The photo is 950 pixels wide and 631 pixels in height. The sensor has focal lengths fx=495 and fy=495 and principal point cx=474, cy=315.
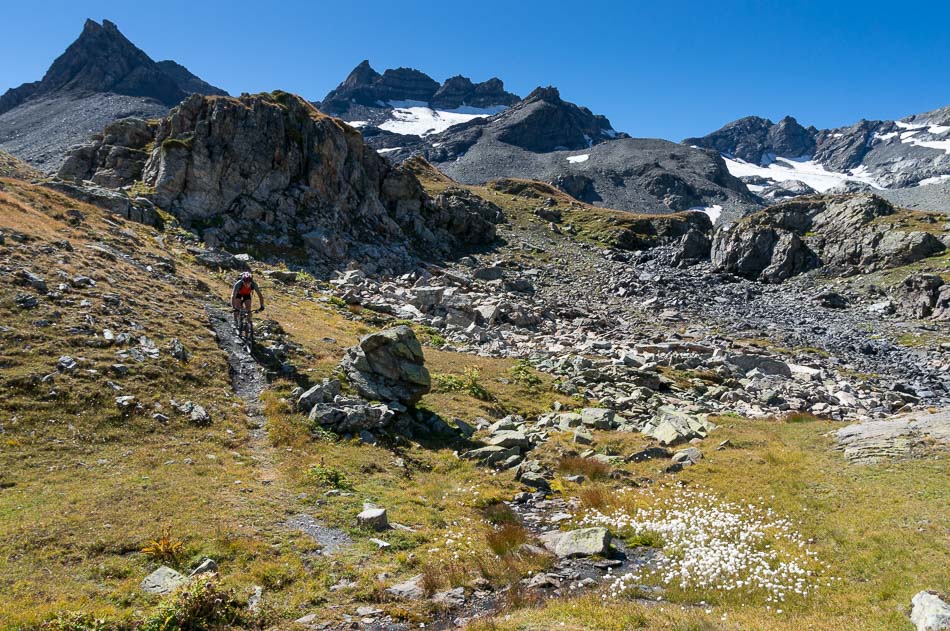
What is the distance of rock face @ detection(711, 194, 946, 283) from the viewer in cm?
7869

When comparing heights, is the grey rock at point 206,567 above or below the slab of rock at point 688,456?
above

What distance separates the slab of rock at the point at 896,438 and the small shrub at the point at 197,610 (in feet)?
69.0

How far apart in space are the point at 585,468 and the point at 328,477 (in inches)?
382

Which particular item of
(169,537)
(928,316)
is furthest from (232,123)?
(928,316)

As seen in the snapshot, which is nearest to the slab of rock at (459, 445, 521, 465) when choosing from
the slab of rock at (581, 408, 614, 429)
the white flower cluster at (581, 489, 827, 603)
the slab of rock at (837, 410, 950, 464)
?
the white flower cluster at (581, 489, 827, 603)

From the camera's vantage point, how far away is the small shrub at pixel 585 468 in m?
19.0

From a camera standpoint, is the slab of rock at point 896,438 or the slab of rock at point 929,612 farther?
the slab of rock at point 896,438

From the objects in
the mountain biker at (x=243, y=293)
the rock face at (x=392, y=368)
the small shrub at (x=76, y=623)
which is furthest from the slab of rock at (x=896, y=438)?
the mountain biker at (x=243, y=293)

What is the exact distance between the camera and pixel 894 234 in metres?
80.1

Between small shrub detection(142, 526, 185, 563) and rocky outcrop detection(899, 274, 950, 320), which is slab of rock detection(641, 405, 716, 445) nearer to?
small shrub detection(142, 526, 185, 563)

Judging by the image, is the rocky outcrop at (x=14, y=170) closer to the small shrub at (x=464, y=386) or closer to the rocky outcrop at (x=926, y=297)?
the small shrub at (x=464, y=386)

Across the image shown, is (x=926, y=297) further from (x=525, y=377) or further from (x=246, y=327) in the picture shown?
(x=246, y=327)

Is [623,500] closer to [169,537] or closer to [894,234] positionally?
[169,537]

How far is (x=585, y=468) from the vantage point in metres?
19.3
